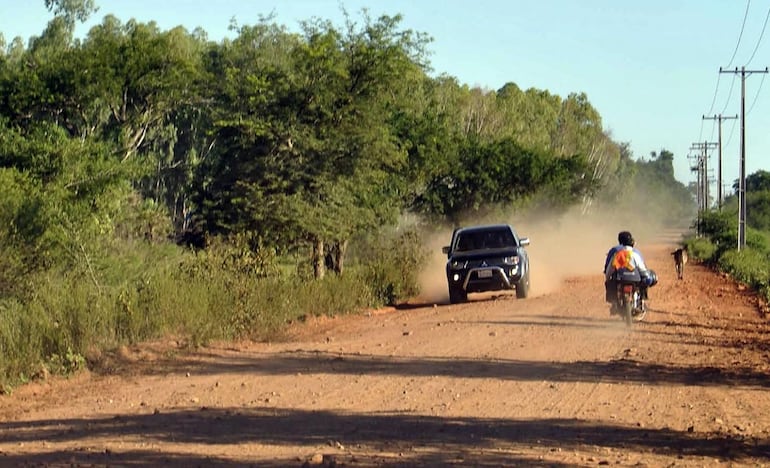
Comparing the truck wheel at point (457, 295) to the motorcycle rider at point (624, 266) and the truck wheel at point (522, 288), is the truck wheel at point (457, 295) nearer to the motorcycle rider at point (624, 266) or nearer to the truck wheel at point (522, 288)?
the truck wheel at point (522, 288)

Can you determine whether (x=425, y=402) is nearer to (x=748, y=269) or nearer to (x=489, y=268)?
(x=489, y=268)

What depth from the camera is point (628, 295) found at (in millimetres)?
18000

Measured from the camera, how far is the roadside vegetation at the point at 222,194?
1648 cm

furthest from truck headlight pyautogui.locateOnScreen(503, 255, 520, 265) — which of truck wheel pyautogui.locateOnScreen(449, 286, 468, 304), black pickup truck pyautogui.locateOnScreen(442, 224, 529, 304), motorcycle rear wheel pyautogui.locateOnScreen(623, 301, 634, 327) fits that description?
motorcycle rear wheel pyautogui.locateOnScreen(623, 301, 634, 327)

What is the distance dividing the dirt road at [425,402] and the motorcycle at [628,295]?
0.33 metres

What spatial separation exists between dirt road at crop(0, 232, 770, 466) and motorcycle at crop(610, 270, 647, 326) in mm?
327

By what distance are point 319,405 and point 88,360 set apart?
490 cm

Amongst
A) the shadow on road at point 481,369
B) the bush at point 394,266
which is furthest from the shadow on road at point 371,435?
Result: the bush at point 394,266

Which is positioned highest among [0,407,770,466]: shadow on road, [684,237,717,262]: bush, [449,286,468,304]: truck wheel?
[0,407,770,466]: shadow on road

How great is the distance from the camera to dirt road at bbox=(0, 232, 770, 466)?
8430 mm

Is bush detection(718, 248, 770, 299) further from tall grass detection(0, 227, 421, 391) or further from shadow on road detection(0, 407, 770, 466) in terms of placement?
shadow on road detection(0, 407, 770, 466)

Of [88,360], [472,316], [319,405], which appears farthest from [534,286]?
[319,405]

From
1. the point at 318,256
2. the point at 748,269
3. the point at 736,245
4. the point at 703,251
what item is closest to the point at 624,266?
the point at 318,256

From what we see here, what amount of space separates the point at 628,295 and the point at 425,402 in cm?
812
